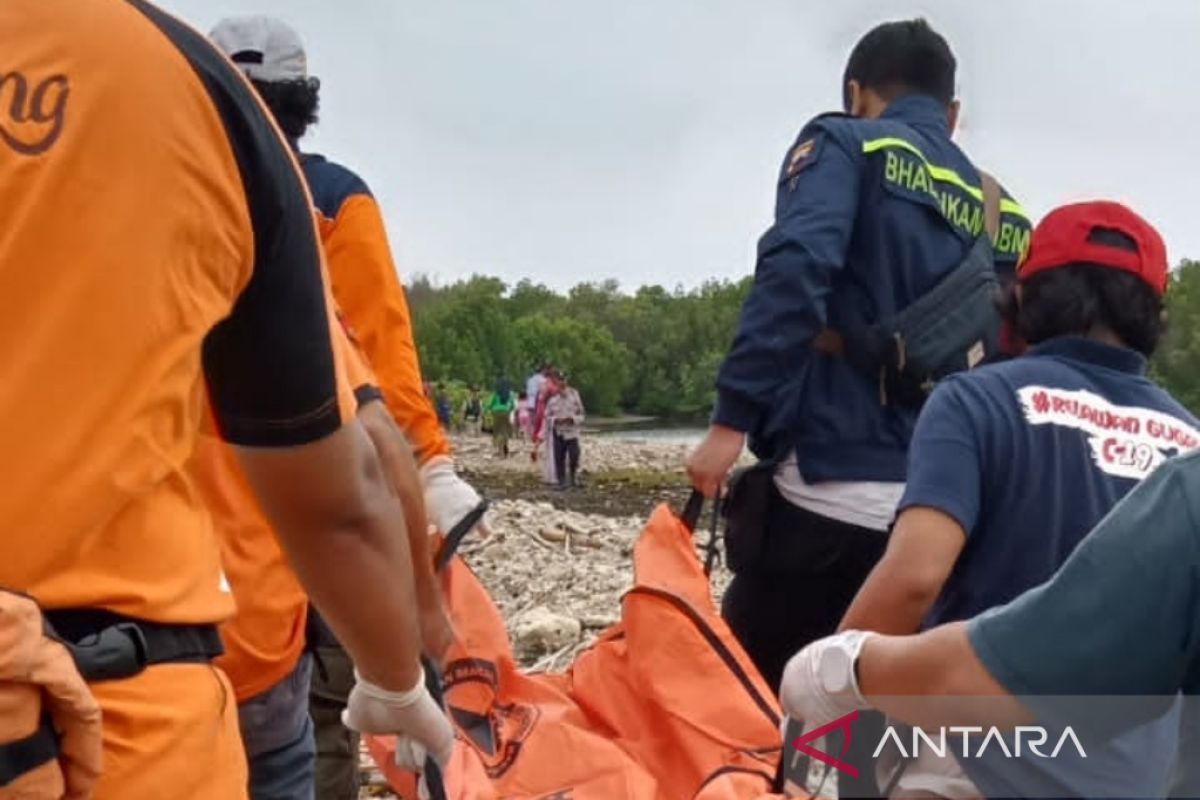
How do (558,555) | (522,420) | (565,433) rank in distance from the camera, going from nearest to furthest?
(558,555)
(565,433)
(522,420)

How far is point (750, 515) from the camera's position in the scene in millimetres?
3752

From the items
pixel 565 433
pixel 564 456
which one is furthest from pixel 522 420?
pixel 565 433

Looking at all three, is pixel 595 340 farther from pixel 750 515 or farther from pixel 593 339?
pixel 750 515

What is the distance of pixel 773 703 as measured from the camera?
3418 millimetres

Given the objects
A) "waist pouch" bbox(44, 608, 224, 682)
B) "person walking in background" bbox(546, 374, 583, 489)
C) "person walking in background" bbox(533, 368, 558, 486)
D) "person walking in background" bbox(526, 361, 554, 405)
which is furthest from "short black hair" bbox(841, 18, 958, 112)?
"person walking in background" bbox(526, 361, 554, 405)

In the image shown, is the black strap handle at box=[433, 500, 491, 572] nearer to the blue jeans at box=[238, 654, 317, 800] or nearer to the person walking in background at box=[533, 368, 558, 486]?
the blue jeans at box=[238, 654, 317, 800]

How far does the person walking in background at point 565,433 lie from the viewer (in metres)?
24.9

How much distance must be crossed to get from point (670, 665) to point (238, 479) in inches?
50.8

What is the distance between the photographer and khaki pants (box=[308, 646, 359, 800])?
393cm

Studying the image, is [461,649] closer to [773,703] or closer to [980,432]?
[773,703]

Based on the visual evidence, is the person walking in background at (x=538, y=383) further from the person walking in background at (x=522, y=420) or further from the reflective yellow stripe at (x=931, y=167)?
the reflective yellow stripe at (x=931, y=167)

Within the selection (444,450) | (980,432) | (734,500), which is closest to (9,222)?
(980,432)

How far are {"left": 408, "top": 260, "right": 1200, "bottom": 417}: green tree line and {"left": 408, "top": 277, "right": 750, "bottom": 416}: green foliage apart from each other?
2.3 inches

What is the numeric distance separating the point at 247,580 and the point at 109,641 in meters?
1.19
